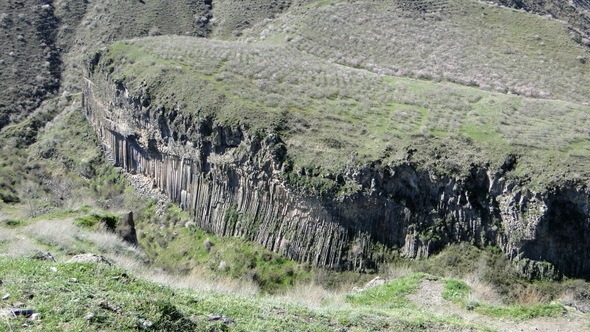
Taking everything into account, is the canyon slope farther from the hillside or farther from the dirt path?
the dirt path

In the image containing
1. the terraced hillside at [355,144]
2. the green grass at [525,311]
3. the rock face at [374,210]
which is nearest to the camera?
the green grass at [525,311]

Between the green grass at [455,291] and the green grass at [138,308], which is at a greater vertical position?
the green grass at [138,308]

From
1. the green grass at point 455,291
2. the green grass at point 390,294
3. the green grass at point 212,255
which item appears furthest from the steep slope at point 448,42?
the green grass at point 390,294

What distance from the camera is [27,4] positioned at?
74.0m

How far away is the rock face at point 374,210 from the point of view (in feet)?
91.2

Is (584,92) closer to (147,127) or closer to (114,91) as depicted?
(147,127)

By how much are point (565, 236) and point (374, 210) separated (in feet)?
32.3

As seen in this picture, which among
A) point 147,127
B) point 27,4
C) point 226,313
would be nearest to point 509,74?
point 147,127

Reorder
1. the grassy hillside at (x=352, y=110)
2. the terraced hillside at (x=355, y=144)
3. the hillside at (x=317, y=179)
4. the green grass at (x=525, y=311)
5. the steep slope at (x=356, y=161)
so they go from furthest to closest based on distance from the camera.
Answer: the grassy hillside at (x=352, y=110), the terraced hillside at (x=355, y=144), the steep slope at (x=356, y=161), the hillside at (x=317, y=179), the green grass at (x=525, y=311)

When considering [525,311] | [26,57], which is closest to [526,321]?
[525,311]

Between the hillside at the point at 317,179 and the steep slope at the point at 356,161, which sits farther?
the steep slope at the point at 356,161

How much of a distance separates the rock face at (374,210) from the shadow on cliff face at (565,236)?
0.15 ft

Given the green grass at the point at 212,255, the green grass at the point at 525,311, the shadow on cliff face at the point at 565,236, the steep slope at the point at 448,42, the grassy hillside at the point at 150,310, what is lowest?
the green grass at the point at 212,255

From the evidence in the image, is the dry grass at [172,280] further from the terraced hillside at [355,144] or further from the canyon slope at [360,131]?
the canyon slope at [360,131]
